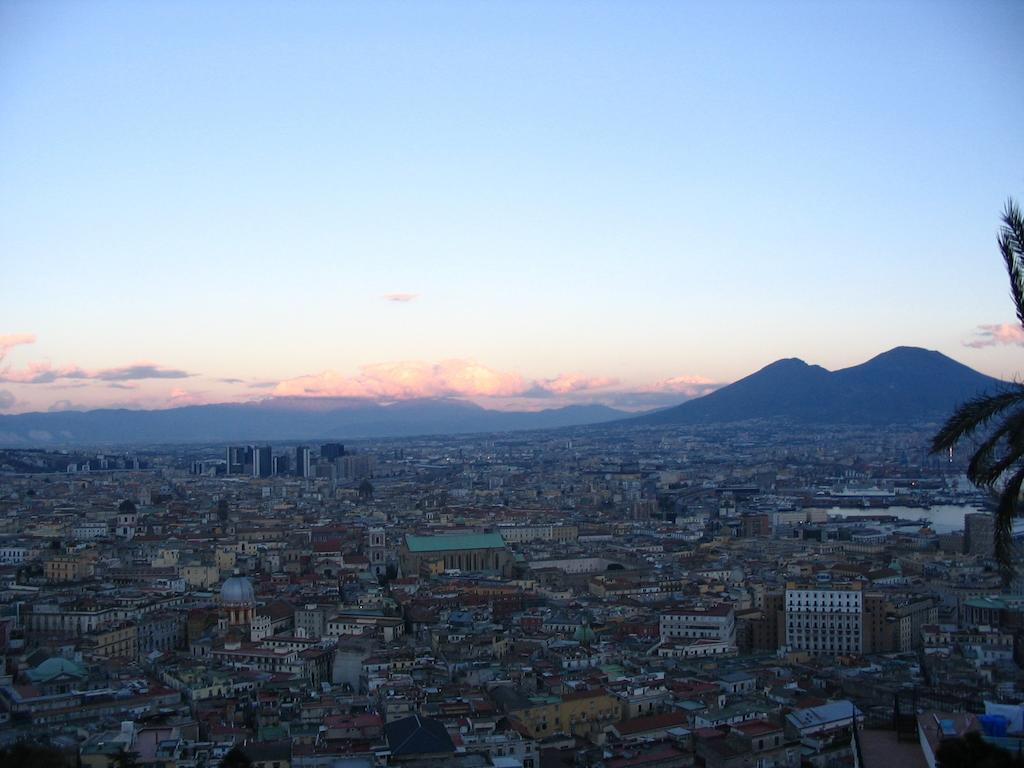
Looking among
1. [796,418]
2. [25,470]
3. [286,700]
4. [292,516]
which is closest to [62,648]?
[286,700]

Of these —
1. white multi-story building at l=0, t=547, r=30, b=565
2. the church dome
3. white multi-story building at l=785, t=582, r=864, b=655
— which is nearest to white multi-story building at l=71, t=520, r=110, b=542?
white multi-story building at l=0, t=547, r=30, b=565

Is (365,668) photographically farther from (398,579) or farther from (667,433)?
(667,433)

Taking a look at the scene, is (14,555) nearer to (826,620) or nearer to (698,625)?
(698,625)

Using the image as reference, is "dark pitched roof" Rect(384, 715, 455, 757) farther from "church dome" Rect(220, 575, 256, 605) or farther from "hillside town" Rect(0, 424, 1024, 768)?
"church dome" Rect(220, 575, 256, 605)

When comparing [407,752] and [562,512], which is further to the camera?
[562,512]

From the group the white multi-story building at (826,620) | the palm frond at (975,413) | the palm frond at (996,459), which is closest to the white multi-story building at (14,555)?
the white multi-story building at (826,620)
